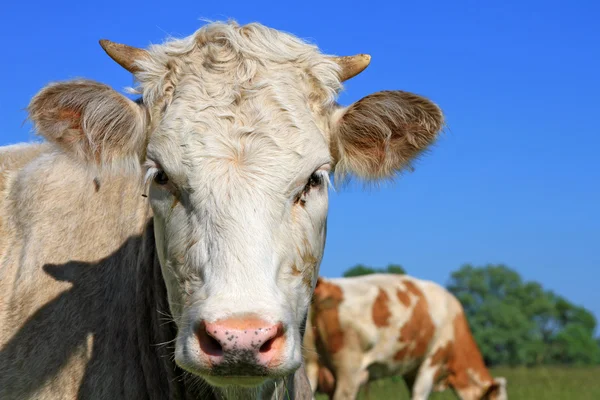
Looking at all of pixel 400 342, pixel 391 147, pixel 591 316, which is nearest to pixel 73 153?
pixel 391 147

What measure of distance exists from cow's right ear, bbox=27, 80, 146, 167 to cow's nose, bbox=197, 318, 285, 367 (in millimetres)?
1285

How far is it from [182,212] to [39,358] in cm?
130

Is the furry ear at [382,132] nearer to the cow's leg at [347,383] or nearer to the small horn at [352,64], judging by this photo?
the small horn at [352,64]

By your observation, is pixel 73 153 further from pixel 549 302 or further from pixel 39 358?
pixel 549 302

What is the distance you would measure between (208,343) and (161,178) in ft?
2.84

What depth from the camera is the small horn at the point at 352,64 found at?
4148 millimetres

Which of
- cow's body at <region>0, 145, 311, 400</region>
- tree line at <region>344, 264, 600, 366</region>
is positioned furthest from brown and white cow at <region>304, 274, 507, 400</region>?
tree line at <region>344, 264, 600, 366</region>

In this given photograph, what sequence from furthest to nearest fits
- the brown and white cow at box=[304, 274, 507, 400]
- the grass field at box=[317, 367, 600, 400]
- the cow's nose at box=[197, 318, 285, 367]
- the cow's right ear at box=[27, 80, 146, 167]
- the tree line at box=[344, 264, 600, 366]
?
the tree line at box=[344, 264, 600, 366]
the brown and white cow at box=[304, 274, 507, 400]
the grass field at box=[317, 367, 600, 400]
the cow's right ear at box=[27, 80, 146, 167]
the cow's nose at box=[197, 318, 285, 367]

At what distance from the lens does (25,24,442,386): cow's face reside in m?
3.06

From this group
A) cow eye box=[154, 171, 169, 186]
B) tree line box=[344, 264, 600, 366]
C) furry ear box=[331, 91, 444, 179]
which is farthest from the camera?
tree line box=[344, 264, 600, 366]

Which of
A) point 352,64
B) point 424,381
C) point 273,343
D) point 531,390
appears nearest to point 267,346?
point 273,343

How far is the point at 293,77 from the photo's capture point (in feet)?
12.7

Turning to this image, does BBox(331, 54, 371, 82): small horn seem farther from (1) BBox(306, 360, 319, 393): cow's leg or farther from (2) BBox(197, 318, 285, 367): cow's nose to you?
(1) BBox(306, 360, 319, 393): cow's leg

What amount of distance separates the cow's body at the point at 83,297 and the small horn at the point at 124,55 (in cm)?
56
